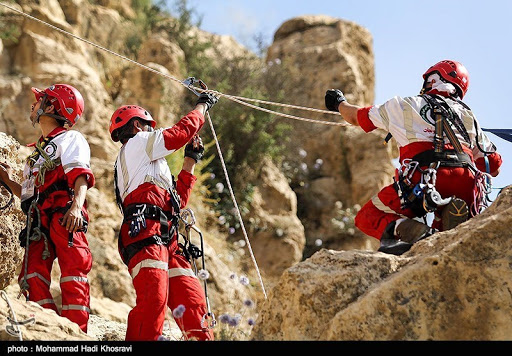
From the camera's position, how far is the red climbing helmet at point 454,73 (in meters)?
6.29

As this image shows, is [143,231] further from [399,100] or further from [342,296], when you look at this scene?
[399,100]

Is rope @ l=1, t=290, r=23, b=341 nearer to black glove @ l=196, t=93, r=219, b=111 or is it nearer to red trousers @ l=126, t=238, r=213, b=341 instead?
red trousers @ l=126, t=238, r=213, b=341

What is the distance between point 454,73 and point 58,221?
3.30 metres

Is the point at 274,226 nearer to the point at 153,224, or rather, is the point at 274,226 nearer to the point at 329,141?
the point at 329,141

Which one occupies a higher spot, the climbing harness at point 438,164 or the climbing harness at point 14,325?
the climbing harness at point 438,164

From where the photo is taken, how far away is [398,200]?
239 inches

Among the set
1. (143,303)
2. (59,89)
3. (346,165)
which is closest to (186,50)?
(346,165)

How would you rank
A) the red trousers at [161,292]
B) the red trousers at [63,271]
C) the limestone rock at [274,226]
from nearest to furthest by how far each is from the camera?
1. the red trousers at [161,292]
2. the red trousers at [63,271]
3. the limestone rock at [274,226]

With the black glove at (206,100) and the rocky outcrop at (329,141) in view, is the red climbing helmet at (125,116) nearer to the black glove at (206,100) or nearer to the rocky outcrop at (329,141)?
the black glove at (206,100)

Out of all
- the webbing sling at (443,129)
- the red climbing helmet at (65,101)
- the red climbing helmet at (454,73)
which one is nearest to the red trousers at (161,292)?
the red climbing helmet at (65,101)

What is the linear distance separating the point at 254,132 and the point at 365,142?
9.07ft

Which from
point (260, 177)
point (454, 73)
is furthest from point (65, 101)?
point (260, 177)

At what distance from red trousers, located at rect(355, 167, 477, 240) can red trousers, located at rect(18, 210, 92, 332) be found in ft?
7.26

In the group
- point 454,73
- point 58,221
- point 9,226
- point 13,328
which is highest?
point 454,73
